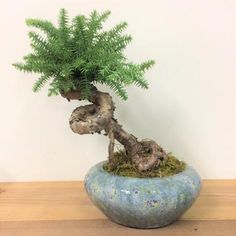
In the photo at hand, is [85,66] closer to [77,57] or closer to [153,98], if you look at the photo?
[77,57]

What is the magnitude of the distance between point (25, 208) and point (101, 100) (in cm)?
33

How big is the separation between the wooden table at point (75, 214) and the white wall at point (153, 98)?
0.08 m

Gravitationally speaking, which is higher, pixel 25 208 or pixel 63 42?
pixel 63 42

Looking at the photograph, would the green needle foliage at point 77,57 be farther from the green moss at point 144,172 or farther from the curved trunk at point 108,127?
the green moss at point 144,172

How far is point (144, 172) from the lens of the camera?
30.6 inches

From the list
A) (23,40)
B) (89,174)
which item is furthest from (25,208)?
(23,40)

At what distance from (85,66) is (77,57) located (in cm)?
3

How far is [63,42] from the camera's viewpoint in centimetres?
75

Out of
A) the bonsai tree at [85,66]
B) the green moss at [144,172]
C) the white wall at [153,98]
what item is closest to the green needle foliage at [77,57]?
the bonsai tree at [85,66]

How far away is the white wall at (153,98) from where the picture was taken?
1027mm

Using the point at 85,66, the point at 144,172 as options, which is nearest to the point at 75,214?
the point at 144,172

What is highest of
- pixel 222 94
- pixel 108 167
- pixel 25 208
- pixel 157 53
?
pixel 157 53

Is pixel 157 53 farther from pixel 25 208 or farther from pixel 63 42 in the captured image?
pixel 25 208

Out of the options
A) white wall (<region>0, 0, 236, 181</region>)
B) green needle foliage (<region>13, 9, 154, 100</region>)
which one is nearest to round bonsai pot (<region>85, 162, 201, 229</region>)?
green needle foliage (<region>13, 9, 154, 100</region>)
